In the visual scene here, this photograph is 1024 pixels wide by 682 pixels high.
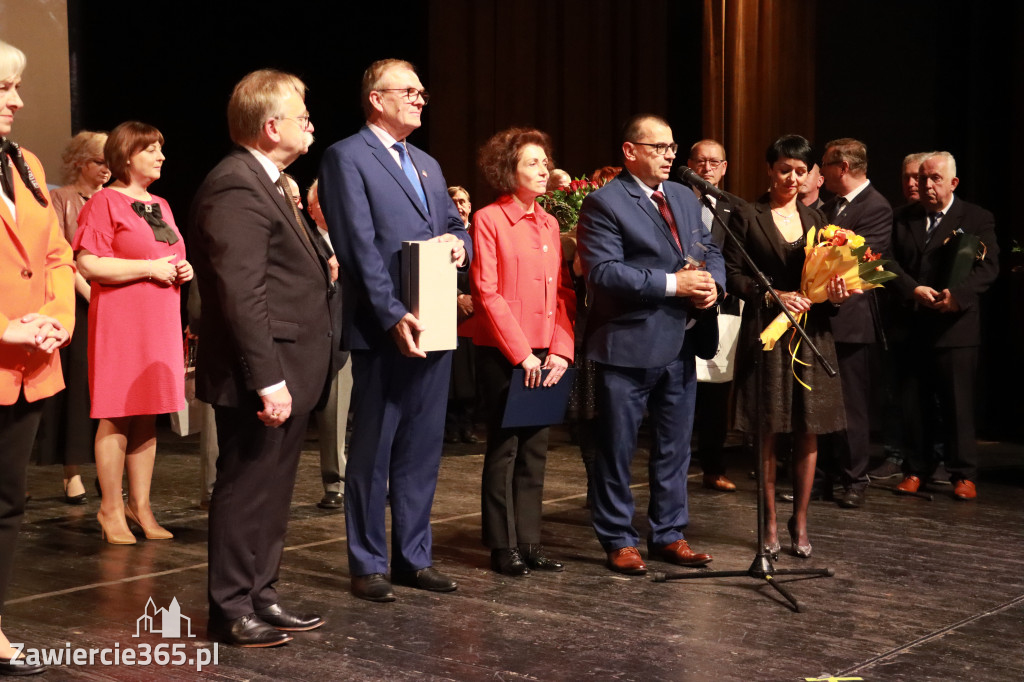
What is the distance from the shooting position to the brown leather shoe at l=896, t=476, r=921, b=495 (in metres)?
5.49

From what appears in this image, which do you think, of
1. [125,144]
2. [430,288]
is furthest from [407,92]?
[125,144]

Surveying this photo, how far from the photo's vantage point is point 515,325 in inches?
152

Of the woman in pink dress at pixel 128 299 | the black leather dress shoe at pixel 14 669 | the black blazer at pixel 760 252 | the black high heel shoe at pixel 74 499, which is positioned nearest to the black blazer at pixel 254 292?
the black leather dress shoe at pixel 14 669

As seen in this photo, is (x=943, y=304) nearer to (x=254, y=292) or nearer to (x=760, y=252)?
(x=760, y=252)

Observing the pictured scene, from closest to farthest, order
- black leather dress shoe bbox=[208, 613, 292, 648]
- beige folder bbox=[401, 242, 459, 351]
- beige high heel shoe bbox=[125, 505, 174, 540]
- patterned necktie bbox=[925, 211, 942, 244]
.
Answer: black leather dress shoe bbox=[208, 613, 292, 648] < beige folder bbox=[401, 242, 459, 351] < beige high heel shoe bbox=[125, 505, 174, 540] < patterned necktie bbox=[925, 211, 942, 244]

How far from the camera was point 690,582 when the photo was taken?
3842mm

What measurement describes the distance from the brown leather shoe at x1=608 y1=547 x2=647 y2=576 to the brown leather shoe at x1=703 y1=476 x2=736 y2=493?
1672 millimetres

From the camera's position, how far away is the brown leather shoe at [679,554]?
405 centimetres

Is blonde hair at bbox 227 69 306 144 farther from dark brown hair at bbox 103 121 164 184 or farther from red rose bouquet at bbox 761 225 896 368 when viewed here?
red rose bouquet at bbox 761 225 896 368

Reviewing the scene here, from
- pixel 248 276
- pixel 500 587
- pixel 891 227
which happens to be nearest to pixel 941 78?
pixel 891 227

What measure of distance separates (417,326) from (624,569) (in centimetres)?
114

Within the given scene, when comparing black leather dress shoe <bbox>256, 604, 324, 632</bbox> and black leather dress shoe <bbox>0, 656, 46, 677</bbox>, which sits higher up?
black leather dress shoe <bbox>256, 604, 324, 632</bbox>

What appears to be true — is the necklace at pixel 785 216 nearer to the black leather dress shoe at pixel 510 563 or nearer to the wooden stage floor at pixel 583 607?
the wooden stage floor at pixel 583 607

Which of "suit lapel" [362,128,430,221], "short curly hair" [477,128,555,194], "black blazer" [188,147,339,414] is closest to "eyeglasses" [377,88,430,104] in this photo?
"suit lapel" [362,128,430,221]
